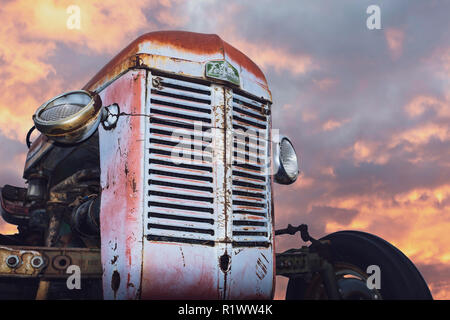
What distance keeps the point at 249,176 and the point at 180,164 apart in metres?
0.63

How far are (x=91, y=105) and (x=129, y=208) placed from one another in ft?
2.60

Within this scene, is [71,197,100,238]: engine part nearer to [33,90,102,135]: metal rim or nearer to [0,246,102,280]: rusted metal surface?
[0,246,102,280]: rusted metal surface

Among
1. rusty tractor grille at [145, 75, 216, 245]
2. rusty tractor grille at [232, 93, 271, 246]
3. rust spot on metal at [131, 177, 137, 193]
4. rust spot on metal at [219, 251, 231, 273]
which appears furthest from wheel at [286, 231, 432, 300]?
rust spot on metal at [131, 177, 137, 193]

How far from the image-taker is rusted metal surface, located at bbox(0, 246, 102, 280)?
3.57 m

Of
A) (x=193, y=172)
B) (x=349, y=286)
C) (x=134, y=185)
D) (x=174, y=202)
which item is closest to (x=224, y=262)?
(x=174, y=202)

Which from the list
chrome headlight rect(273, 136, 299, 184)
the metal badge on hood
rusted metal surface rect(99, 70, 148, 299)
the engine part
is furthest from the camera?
chrome headlight rect(273, 136, 299, 184)

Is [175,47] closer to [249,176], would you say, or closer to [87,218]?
[249,176]

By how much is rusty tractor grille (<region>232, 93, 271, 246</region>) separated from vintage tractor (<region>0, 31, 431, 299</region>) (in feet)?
0.04

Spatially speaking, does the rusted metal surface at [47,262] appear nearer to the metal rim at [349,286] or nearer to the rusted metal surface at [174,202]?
the rusted metal surface at [174,202]

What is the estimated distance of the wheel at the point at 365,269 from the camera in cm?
407

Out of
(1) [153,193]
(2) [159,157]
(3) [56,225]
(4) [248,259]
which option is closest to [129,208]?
(1) [153,193]
